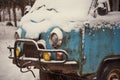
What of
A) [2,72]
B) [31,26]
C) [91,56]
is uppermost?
[31,26]

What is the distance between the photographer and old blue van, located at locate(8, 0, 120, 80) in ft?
21.0

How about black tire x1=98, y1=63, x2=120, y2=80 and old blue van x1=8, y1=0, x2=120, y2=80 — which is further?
black tire x1=98, y1=63, x2=120, y2=80

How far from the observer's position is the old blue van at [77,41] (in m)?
6.40

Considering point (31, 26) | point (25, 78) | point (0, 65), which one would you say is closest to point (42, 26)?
point (31, 26)

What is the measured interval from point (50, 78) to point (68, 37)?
1776 millimetres

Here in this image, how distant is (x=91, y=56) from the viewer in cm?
648

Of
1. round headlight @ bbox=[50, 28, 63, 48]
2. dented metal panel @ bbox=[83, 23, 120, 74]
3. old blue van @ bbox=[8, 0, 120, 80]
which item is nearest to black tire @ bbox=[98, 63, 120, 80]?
old blue van @ bbox=[8, 0, 120, 80]

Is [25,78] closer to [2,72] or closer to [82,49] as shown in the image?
[2,72]

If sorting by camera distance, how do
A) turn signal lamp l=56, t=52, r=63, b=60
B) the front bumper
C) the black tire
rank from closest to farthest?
the front bumper, turn signal lamp l=56, t=52, r=63, b=60, the black tire

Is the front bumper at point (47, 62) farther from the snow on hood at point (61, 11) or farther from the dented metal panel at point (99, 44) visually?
the snow on hood at point (61, 11)

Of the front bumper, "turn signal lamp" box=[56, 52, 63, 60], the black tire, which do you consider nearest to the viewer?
the front bumper

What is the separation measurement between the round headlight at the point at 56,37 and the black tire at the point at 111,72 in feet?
3.43

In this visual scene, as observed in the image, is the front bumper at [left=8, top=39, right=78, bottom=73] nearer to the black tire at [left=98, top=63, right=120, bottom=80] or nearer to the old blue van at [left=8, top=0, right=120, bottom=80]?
the old blue van at [left=8, top=0, right=120, bottom=80]

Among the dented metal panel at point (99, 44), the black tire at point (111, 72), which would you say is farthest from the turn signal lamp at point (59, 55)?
the black tire at point (111, 72)
